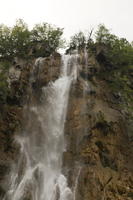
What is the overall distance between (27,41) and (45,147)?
16.8 metres

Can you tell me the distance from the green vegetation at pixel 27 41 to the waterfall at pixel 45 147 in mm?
5064

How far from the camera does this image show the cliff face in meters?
21.0

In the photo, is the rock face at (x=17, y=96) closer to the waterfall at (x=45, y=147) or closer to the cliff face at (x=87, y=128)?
the cliff face at (x=87, y=128)

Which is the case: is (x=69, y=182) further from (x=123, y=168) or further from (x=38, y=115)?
(x=38, y=115)

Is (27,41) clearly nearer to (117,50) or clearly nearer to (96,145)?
(117,50)

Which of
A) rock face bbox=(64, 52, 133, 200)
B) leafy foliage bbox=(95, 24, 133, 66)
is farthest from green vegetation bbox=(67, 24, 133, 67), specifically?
rock face bbox=(64, 52, 133, 200)

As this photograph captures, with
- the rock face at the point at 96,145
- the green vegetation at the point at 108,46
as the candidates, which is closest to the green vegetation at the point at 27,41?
the green vegetation at the point at 108,46

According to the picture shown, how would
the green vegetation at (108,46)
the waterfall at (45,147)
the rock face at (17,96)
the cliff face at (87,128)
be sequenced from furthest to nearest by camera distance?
1. the green vegetation at (108,46)
2. the rock face at (17,96)
3. the cliff face at (87,128)
4. the waterfall at (45,147)

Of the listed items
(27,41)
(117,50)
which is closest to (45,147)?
(117,50)

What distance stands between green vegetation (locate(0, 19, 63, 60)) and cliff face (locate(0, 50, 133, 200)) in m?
4.39

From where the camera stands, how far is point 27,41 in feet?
119

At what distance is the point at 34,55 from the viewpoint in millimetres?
32594

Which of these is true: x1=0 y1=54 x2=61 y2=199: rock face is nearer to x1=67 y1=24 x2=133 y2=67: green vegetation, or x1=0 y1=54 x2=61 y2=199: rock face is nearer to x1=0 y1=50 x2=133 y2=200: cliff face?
x1=0 y1=50 x2=133 y2=200: cliff face

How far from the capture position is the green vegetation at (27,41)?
34000 mm
